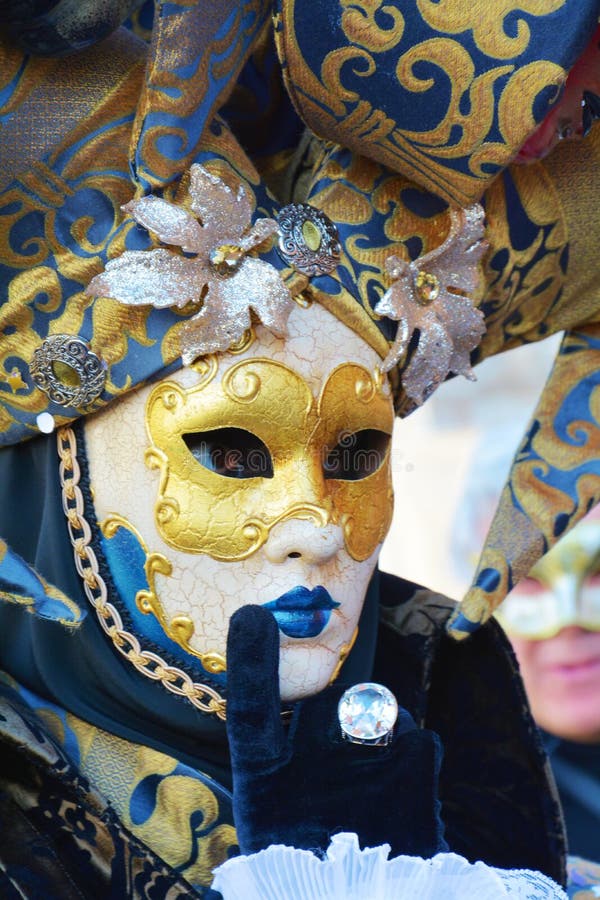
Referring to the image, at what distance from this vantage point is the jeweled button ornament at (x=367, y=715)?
6.44ft

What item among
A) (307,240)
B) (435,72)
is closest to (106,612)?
(307,240)

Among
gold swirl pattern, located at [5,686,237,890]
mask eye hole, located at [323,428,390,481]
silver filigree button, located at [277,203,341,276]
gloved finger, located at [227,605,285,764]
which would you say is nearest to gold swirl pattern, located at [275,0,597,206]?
silver filigree button, located at [277,203,341,276]

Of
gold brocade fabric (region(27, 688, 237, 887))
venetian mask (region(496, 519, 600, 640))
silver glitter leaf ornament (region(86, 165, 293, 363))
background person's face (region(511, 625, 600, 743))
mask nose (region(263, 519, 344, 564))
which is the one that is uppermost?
silver glitter leaf ornament (region(86, 165, 293, 363))

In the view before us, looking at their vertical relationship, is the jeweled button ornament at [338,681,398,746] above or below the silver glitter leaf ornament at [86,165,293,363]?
below

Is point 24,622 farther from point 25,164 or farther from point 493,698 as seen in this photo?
point 493,698

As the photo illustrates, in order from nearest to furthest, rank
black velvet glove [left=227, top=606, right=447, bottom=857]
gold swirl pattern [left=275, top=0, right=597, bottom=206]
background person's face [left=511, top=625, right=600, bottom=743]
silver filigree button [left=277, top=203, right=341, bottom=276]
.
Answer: black velvet glove [left=227, top=606, right=447, bottom=857] < gold swirl pattern [left=275, top=0, right=597, bottom=206] < silver filigree button [left=277, top=203, right=341, bottom=276] < background person's face [left=511, top=625, right=600, bottom=743]

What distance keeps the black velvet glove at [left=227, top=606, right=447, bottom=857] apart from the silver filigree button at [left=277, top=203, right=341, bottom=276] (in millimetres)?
485

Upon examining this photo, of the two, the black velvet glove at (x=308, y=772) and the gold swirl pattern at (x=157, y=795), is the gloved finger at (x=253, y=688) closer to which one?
the black velvet glove at (x=308, y=772)

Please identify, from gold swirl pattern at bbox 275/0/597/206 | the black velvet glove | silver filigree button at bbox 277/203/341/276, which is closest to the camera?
the black velvet glove

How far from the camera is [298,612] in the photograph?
6.80 feet

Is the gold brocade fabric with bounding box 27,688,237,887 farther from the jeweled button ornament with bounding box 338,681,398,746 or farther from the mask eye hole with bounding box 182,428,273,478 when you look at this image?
the mask eye hole with bounding box 182,428,273,478

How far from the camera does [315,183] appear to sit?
2.22 m

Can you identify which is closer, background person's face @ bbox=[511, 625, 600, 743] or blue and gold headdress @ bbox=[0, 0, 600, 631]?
blue and gold headdress @ bbox=[0, 0, 600, 631]

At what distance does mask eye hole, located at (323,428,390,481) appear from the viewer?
2.15 m
